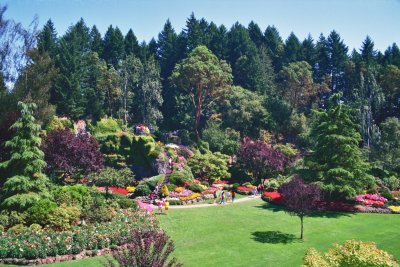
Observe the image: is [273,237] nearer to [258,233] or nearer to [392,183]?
[258,233]

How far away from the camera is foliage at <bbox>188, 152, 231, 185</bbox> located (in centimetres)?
4753

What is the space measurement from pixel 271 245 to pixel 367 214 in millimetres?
14581

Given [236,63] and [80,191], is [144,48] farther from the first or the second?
[80,191]

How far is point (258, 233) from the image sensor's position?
27.2 metres

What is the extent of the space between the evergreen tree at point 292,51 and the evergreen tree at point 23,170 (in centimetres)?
6885

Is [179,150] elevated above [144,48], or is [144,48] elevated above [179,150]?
[144,48]

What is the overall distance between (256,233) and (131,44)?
61.8 metres

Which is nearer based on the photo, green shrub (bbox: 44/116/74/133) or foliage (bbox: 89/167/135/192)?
foliage (bbox: 89/167/135/192)

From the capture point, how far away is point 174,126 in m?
71.5

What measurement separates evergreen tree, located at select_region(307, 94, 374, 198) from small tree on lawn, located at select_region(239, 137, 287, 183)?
9031 mm

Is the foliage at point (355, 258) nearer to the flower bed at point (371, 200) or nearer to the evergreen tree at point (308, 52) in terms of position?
the flower bed at point (371, 200)

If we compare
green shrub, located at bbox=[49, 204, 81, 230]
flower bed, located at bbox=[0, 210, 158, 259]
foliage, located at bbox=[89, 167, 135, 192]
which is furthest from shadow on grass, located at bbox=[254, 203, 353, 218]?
green shrub, located at bbox=[49, 204, 81, 230]

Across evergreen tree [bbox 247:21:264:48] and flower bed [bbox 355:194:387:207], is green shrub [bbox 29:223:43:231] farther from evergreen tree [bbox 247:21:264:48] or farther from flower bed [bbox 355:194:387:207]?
evergreen tree [bbox 247:21:264:48]

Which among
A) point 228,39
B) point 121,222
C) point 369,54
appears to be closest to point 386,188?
point 121,222
